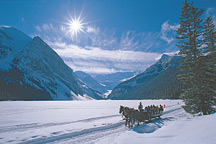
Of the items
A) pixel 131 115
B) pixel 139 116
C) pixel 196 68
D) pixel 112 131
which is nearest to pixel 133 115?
pixel 131 115

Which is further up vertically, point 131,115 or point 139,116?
point 131,115

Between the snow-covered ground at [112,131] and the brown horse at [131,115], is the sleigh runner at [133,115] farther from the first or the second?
the snow-covered ground at [112,131]

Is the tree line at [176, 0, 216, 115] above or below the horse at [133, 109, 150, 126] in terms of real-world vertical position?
above

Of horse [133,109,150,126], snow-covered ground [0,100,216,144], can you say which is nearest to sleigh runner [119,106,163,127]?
horse [133,109,150,126]

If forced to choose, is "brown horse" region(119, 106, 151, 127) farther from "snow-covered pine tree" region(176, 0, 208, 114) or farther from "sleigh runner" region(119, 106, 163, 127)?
"snow-covered pine tree" region(176, 0, 208, 114)

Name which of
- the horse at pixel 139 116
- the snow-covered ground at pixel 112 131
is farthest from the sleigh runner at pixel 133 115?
the snow-covered ground at pixel 112 131

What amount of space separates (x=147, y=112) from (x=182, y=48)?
987 centimetres

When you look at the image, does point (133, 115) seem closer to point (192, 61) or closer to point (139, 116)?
point (139, 116)

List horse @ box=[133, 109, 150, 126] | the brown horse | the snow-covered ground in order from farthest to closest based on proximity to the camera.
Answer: horse @ box=[133, 109, 150, 126], the brown horse, the snow-covered ground

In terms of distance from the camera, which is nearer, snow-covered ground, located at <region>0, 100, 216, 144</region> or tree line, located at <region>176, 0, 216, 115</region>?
snow-covered ground, located at <region>0, 100, 216, 144</region>

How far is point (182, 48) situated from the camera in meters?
18.5

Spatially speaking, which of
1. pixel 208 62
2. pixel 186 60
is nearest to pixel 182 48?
pixel 186 60

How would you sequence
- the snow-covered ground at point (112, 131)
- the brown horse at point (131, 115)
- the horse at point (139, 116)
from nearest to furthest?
the snow-covered ground at point (112, 131) → the brown horse at point (131, 115) → the horse at point (139, 116)

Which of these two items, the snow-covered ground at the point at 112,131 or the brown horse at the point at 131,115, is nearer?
the snow-covered ground at the point at 112,131
